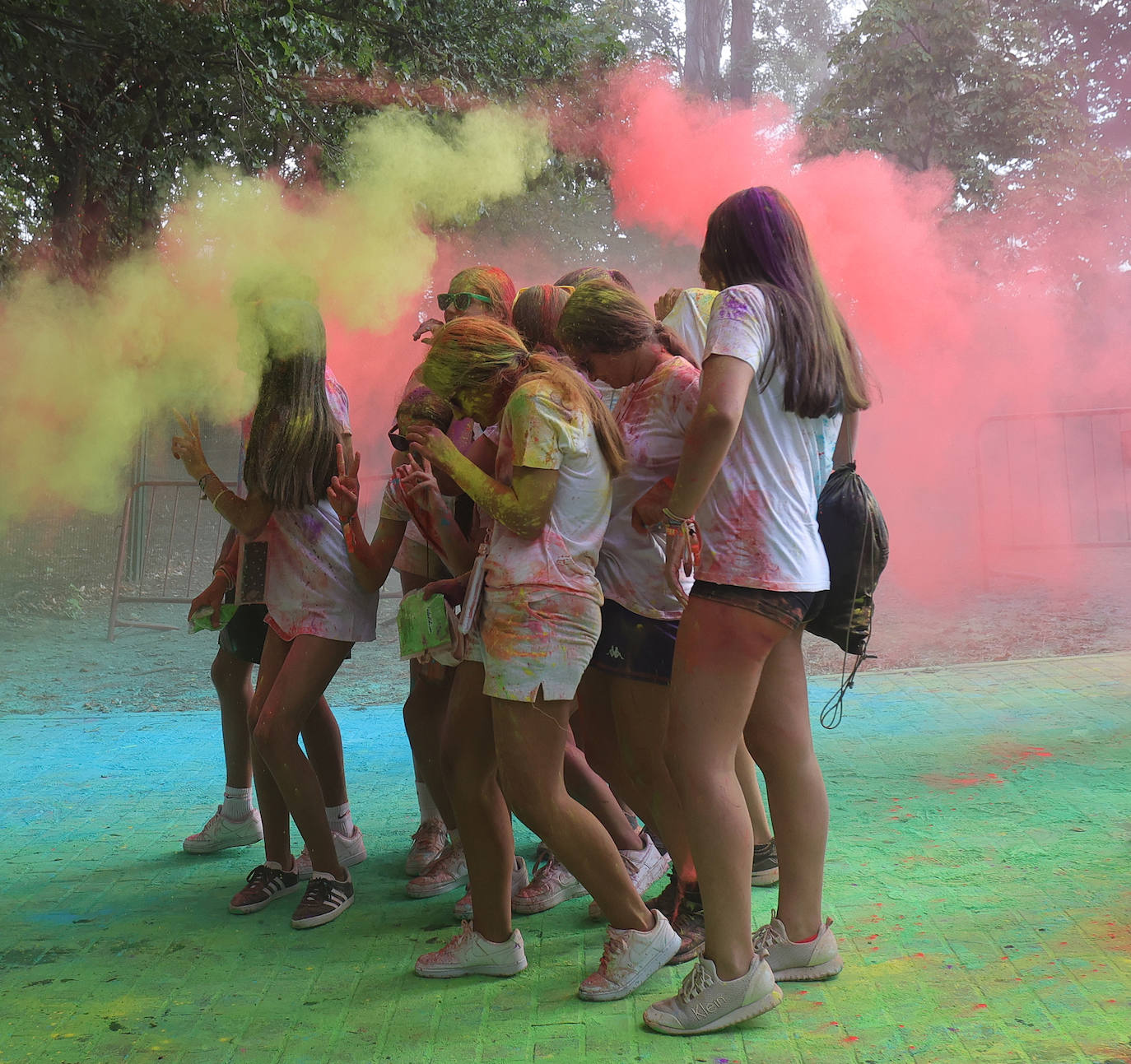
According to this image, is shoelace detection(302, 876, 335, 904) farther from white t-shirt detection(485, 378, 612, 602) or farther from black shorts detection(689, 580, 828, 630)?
black shorts detection(689, 580, 828, 630)

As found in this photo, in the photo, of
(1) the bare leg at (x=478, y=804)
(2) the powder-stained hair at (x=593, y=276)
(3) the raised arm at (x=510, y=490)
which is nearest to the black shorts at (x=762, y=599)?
(3) the raised arm at (x=510, y=490)

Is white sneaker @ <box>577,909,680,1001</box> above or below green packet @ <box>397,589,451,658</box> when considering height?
below

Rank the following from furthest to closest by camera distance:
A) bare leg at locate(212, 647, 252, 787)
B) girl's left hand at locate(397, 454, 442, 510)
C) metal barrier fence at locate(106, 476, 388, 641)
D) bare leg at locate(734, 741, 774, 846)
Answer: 1. metal barrier fence at locate(106, 476, 388, 641)
2. bare leg at locate(212, 647, 252, 787)
3. bare leg at locate(734, 741, 774, 846)
4. girl's left hand at locate(397, 454, 442, 510)

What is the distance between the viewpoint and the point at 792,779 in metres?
2.78

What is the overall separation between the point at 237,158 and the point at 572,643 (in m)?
8.95

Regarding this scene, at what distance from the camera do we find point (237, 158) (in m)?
10.3

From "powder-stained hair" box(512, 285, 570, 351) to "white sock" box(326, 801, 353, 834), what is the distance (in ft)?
5.66

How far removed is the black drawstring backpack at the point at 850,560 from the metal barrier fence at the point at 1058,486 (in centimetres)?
1019

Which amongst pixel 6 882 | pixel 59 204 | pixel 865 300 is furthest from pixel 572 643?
pixel 865 300

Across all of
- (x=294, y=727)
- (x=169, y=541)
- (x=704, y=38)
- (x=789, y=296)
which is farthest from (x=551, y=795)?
(x=704, y=38)

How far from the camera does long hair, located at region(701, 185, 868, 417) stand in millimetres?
2615

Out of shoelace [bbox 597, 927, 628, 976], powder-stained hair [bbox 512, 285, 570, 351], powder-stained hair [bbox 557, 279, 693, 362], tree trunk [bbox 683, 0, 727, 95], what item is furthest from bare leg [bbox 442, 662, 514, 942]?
tree trunk [bbox 683, 0, 727, 95]

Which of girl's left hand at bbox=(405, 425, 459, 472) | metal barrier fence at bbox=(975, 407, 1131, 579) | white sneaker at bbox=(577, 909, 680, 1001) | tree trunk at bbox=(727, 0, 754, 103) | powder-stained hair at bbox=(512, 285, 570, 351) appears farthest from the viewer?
tree trunk at bbox=(727, 0, 754, 103)

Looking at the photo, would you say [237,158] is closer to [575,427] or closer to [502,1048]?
[575,427]
